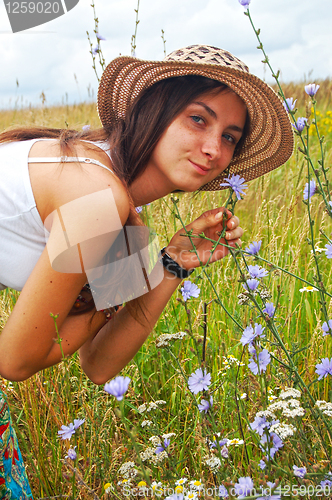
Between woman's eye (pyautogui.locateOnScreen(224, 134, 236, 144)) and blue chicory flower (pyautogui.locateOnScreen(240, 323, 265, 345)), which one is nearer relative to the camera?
blue chicory flower (pyautogui.locateOnScreen(240, 323, 265, 345))

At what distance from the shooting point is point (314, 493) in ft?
3.13

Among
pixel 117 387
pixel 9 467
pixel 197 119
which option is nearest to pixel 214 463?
pixel 117 387

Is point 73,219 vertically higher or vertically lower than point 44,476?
higher

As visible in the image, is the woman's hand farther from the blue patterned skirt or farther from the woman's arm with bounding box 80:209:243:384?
the blue patterned skirt

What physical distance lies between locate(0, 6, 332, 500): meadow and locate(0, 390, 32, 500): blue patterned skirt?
102 millimetres

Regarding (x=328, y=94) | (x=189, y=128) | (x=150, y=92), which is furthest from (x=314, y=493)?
(x=328, y=94)

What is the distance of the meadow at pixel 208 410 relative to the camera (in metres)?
1.06

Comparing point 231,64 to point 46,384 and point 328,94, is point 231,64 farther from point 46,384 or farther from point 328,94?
point 328,94

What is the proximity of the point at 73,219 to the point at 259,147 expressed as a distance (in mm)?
1182

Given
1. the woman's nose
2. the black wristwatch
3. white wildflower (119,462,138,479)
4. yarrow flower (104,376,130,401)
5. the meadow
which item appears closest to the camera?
yarrow flower (104,376,130,401)

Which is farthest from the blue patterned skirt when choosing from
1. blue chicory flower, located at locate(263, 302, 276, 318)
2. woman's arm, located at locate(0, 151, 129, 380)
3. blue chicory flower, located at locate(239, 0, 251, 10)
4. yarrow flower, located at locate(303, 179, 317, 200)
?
blue chicory flower, located at locate(239, 0, 251, 10)

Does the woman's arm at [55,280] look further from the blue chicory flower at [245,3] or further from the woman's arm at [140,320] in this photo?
the blue chicory flower at [245,3]

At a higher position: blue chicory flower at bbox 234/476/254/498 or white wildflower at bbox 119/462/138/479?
blue chicory flower at bbox 234/476/254/498

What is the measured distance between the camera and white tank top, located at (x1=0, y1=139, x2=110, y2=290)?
52.3 inches
